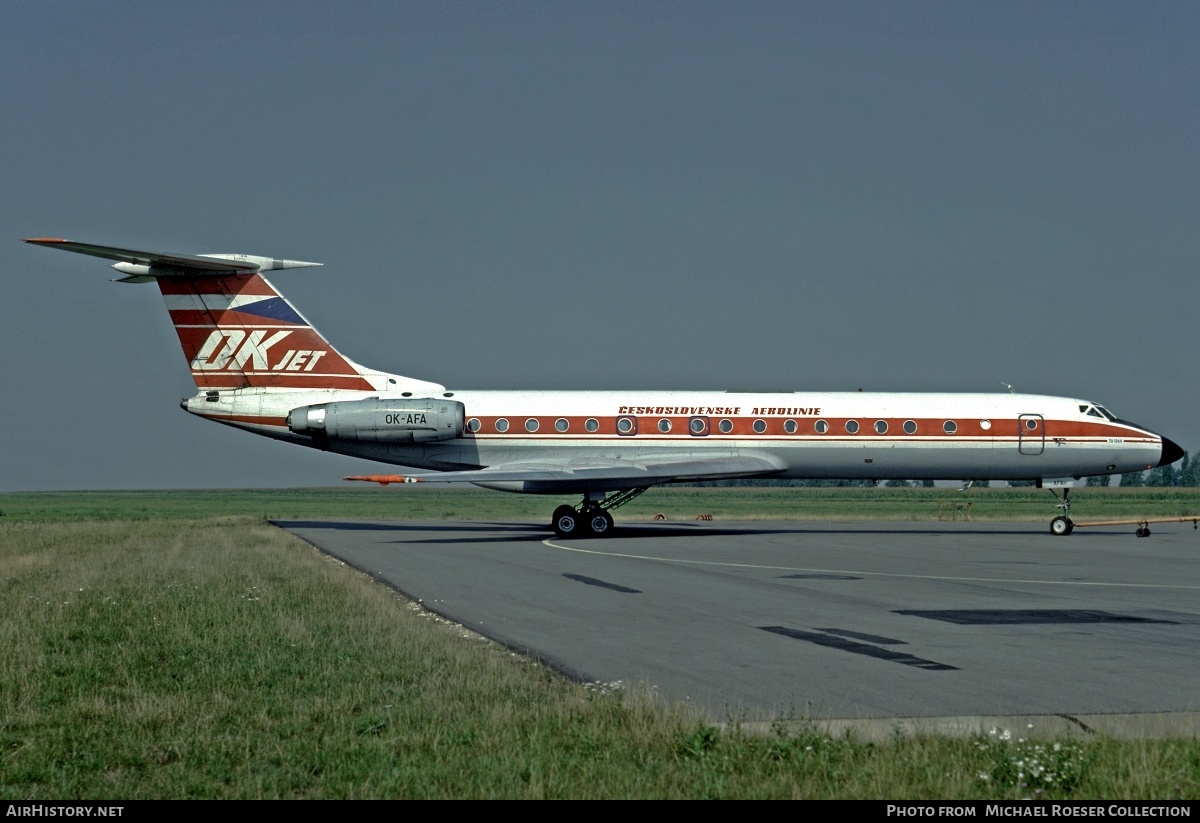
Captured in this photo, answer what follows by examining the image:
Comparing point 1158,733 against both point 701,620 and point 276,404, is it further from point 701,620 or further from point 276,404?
point 276,404

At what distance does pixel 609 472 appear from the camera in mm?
32906

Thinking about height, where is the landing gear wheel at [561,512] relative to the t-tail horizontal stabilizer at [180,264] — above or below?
below

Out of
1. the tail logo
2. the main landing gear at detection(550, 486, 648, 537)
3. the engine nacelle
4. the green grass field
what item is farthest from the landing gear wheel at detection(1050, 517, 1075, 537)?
the green grass field

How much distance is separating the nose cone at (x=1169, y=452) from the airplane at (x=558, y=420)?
2.61 meters

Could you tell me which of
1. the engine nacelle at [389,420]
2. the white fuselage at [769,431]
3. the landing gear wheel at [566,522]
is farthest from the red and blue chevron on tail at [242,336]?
the landing gear wheel at [566,522]

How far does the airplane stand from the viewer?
34.5 metres

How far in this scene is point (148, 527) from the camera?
126 ft

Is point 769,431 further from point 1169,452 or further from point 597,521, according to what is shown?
point 1169,452

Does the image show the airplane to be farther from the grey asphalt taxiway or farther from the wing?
the grey asphalt taxiway

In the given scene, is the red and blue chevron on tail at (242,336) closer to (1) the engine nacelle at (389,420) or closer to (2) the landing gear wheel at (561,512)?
(1) the engine nacelle at (389,420)

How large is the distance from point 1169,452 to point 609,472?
18050mm

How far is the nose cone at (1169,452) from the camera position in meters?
37.2

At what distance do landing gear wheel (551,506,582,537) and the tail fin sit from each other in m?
7.73

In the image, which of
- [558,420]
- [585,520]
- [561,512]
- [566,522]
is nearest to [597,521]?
[585,520]
